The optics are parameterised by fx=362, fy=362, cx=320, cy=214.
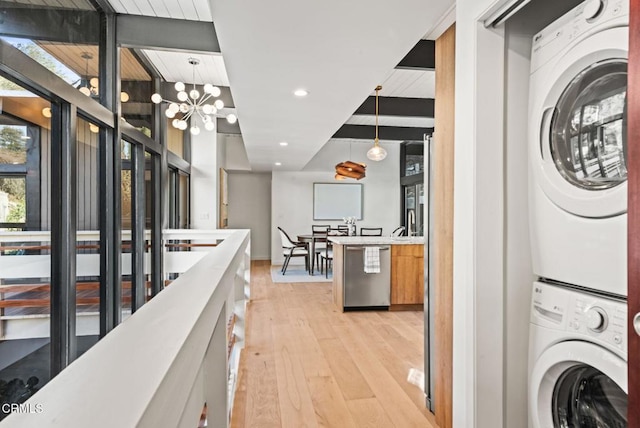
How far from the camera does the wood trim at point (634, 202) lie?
0.86m

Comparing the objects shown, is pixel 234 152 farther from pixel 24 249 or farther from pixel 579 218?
pixel 579 218

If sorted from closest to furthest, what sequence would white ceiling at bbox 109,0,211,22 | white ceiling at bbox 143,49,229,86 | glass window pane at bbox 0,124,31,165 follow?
1. glass window pane at bbox 0,124,31,165
2. white ceiling at bbox 109,0,211,22
3. white ceiling at bbox 143,49,229,86

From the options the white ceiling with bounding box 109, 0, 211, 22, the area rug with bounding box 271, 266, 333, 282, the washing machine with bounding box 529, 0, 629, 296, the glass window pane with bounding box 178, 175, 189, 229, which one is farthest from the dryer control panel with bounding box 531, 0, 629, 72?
the area rug with bounding box 271, 266, 333, 282

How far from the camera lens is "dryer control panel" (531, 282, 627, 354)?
3.38ft

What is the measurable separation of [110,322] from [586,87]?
11.1 feet

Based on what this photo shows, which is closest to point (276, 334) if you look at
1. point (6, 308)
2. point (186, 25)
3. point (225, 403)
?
point (6, 308)

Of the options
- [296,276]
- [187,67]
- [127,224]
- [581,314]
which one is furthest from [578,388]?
[296,276]

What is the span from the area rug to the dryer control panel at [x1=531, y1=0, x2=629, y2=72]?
5.53 metres

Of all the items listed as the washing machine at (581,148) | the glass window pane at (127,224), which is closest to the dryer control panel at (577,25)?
the washing machine at (581,148)

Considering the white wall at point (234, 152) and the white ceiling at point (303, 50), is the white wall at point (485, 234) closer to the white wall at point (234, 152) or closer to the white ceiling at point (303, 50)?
the white ceiling at point (303, 50)

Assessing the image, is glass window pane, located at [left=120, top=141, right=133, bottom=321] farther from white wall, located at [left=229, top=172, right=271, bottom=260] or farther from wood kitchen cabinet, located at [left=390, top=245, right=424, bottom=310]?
white wall, located at [left=229, top=172, right=271, bottom=260]

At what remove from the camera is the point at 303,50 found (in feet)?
7.42

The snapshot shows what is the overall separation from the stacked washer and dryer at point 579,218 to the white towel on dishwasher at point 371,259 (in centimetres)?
301

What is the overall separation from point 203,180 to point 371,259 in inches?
128
